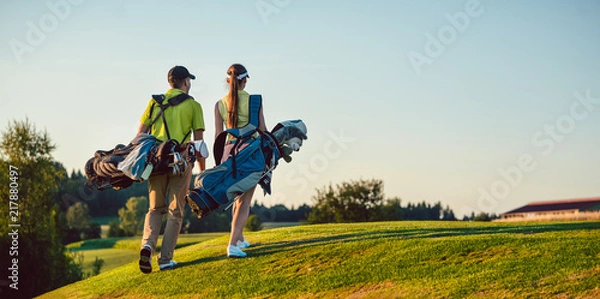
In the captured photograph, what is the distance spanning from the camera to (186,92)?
40.1 ft

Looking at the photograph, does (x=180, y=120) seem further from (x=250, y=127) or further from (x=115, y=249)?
(x=115, y=249)

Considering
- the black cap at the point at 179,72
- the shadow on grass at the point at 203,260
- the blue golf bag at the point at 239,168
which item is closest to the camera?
the blue golf bag at the point at 239,168

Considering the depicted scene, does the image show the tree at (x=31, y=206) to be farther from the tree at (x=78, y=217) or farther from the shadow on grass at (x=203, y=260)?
the tree at (x=78, y=217)

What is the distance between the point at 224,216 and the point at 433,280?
294 ft

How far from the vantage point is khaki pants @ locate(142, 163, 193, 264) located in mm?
12008

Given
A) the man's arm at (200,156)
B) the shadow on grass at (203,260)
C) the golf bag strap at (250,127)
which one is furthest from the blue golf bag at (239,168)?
the shadow on grass at (203,260)

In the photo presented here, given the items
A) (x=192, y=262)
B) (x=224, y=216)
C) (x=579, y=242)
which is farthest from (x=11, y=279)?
(x=224, y=216)

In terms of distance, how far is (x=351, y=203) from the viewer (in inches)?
2071

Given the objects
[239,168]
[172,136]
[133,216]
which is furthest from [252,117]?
[133,216]

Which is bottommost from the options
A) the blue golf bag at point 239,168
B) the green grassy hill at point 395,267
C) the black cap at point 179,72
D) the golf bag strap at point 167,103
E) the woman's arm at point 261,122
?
the green grassy hill at point 395,267

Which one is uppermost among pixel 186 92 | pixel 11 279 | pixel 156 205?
pixel 186 92

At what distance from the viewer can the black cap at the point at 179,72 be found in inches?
479

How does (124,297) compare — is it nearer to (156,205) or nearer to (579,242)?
(156,205)

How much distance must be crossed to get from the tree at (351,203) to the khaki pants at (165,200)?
39735 mm
